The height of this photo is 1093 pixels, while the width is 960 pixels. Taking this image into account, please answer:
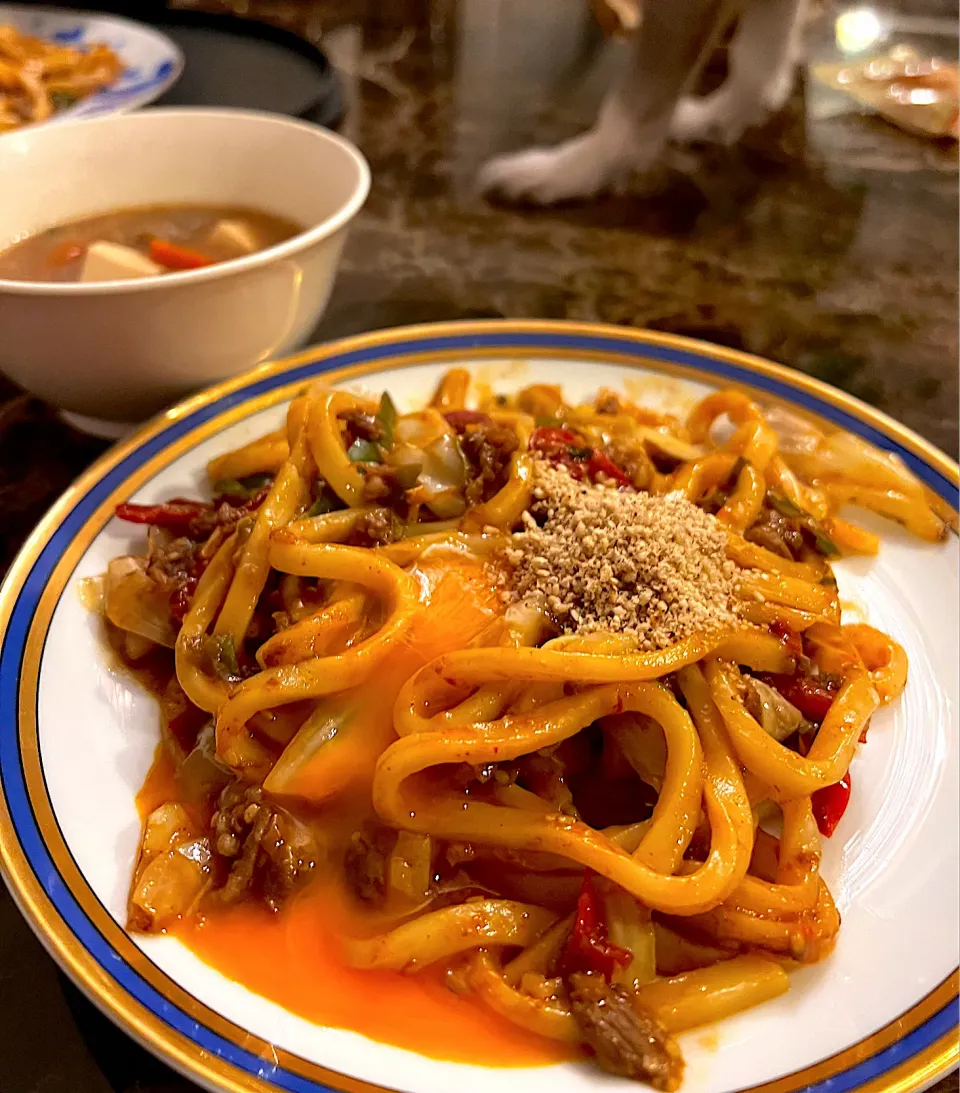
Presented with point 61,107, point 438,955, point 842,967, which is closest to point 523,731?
point 438,955

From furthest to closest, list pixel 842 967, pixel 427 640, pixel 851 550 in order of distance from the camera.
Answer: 1. pixel 851 550
2. pixel 427 640
3. pixel 842 967

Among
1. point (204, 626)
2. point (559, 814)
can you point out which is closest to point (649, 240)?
point (204, 626)

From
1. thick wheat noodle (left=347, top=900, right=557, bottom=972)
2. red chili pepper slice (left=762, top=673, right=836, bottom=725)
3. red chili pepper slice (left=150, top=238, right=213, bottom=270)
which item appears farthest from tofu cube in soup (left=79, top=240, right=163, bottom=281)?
red chili pepper slice (left=762, top=673, right=836, bottom=725)

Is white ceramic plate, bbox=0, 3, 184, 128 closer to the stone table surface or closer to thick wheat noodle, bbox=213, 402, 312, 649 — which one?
the stone table surface

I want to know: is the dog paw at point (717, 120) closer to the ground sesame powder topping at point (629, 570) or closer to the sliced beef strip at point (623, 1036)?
the ground sesame powder topping at point (629, 570)

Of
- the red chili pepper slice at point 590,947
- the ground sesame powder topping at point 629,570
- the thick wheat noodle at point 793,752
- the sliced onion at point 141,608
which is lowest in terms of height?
the red chili pepper slice at point 590,947

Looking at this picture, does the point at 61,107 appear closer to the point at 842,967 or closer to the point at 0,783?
the point at 0,783

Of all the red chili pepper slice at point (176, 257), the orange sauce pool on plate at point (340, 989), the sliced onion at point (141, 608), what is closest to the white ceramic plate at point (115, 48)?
the red chili pepper slice at point (176, 257)
